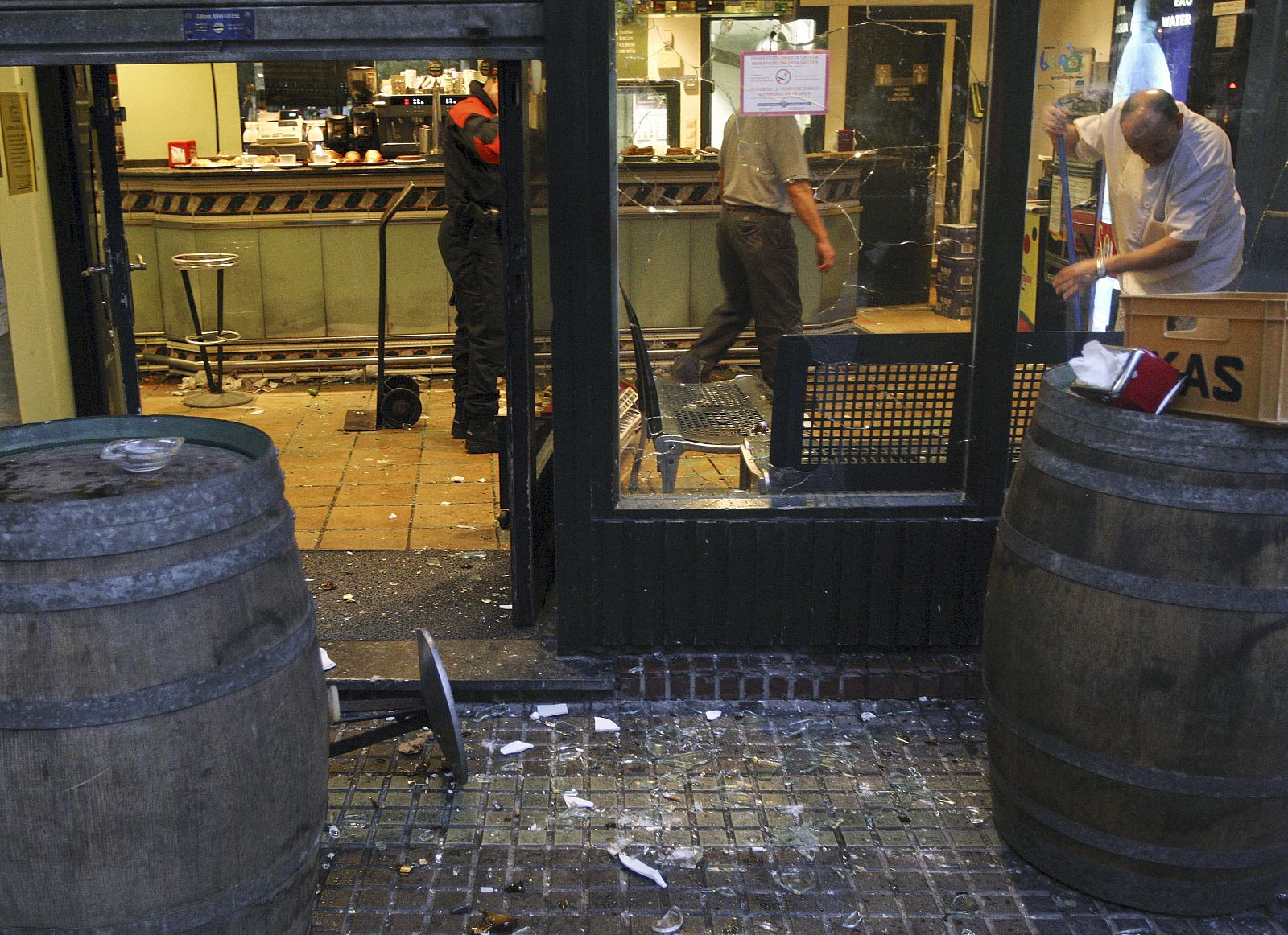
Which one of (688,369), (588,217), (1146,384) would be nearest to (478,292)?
(688,369)

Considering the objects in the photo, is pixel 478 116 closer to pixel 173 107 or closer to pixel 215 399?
pixel 215 399

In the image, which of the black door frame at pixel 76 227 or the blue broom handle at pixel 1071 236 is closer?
the blue broom handle at pixel 1071 236

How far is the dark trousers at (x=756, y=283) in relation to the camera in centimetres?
450

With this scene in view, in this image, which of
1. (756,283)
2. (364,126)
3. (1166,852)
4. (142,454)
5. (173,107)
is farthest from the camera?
(173,107)

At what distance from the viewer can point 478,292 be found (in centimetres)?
718

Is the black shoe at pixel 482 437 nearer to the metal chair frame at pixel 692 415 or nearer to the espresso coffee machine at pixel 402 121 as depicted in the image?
the metal chair frame at pixel 692 415

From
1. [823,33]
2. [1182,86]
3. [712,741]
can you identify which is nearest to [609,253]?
[823,33]

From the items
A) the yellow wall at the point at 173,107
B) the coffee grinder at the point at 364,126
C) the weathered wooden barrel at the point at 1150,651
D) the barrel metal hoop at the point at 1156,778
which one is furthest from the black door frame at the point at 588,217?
the yellow wall at the point at 173,107

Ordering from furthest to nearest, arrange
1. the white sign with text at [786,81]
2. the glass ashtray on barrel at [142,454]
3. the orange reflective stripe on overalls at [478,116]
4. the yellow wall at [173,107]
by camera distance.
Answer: the yellow wall at [173,107]
the orange reflective stripe on overalls at [478,116]
the white sign with text at [786,81]
the glass ashtray on barrel at [142,454]

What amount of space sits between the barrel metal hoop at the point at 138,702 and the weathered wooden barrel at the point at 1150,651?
1.89m

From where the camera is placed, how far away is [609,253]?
425cm

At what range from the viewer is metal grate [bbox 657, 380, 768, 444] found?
4.63 metres

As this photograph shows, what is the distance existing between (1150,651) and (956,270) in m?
1.80

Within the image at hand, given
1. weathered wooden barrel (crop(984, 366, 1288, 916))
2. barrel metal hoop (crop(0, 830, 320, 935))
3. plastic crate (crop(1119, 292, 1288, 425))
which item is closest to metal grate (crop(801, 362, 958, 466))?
weathered wooden barrel (crop(984, 366, 1288, 916))
